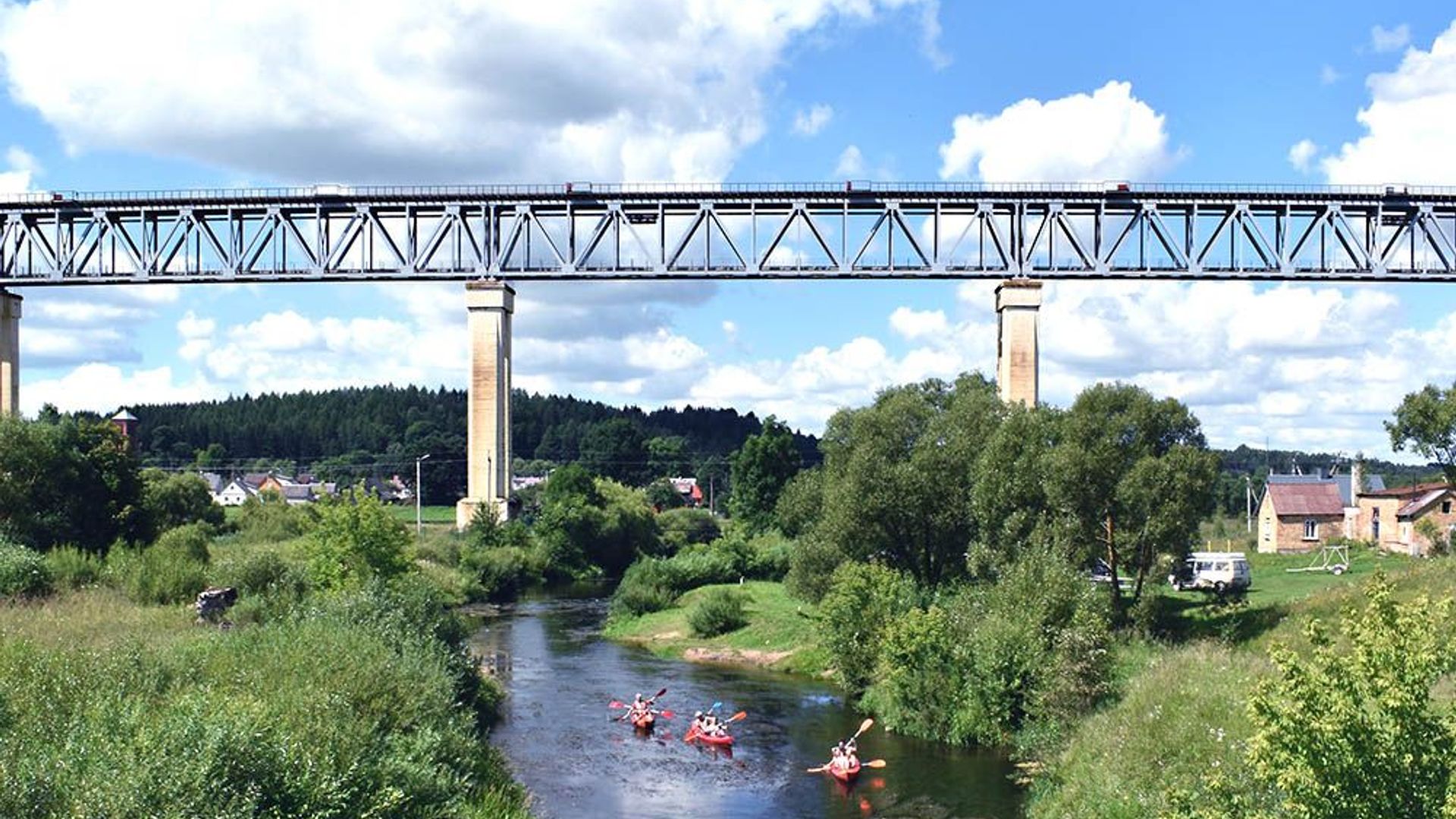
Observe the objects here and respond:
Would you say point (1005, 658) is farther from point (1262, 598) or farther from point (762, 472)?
point (762, 472)

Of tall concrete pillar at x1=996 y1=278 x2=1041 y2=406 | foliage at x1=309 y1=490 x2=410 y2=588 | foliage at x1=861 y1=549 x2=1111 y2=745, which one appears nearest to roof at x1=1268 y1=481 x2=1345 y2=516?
tall concrete pillar at x1=996 y1=278 x2=1041 y2=406

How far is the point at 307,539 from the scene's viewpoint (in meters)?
51.7

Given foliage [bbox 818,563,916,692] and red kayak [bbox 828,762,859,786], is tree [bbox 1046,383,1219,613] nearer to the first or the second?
foliage [bbox 818,563,916,692]

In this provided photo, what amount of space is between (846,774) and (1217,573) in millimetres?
23646

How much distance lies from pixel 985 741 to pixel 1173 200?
3878 cm

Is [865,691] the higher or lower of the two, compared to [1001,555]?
lower

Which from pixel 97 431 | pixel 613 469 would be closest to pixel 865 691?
pixel 97 431

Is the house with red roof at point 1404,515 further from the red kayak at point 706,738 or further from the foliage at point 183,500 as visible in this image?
the foliage at point 183,500

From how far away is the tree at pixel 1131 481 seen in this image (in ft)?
125

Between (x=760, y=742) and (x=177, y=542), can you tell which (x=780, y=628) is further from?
(x=177, y=542)

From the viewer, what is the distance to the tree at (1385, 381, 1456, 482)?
48906mm

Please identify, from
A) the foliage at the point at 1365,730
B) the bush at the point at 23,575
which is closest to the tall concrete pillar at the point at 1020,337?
the bush at the point at 23,575

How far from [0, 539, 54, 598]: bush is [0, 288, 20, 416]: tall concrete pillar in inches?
1448

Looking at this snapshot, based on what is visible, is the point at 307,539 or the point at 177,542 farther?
the point at 307,539
